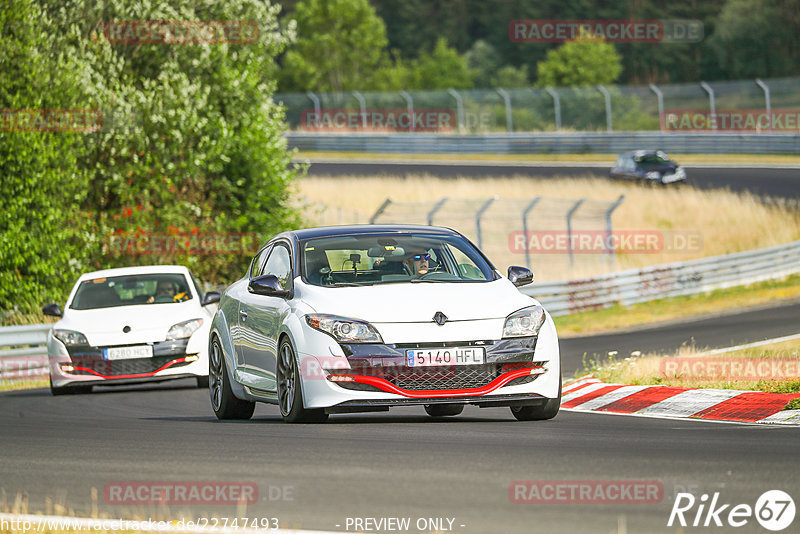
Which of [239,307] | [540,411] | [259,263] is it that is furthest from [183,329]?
[540,411]

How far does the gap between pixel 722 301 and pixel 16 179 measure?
15.0 metres

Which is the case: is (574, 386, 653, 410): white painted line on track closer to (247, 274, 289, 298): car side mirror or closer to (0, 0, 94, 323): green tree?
(247, 274, 289, 298): car side mirror

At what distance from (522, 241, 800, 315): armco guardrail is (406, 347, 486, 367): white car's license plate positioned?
1705 cm

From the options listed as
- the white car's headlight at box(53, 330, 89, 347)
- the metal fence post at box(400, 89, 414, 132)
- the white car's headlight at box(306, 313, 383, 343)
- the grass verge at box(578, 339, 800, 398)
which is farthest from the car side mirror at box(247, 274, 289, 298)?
the metal fence post at box(400, 89, 414, 132)

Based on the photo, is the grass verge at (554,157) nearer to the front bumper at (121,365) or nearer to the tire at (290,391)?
the front bumper at (121,365)

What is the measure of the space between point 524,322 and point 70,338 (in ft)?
25.3

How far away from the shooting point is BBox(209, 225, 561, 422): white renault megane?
31.2 feet

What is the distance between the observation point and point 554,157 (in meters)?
55.4

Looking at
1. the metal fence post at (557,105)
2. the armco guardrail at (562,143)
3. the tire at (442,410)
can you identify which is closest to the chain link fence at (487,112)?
the metal fence post at (557,105)

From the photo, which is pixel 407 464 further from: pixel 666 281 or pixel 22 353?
pixel 666 281

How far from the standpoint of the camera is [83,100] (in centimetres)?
2608

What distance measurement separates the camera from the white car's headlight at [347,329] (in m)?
9.53

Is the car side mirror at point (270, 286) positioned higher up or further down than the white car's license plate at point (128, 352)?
higher up

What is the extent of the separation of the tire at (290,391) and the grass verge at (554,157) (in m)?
43.4
